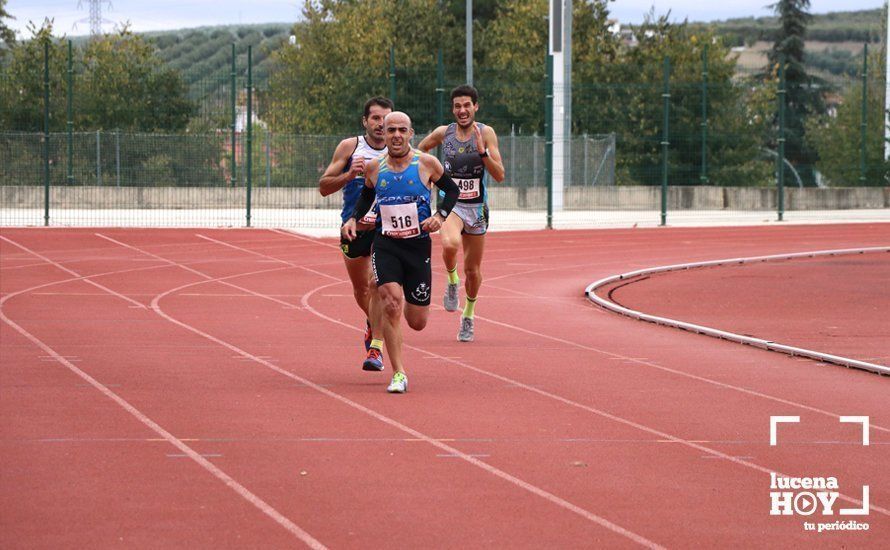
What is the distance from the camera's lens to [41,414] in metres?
8.74

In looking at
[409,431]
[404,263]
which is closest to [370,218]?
[404,263]

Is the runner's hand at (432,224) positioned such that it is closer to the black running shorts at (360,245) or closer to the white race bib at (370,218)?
the white race bib at (370,218)

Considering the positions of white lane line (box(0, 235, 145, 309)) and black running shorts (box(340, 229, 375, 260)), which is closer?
black running shorts (box(340, 229, 375, 260))

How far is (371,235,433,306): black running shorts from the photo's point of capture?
973 centimetres

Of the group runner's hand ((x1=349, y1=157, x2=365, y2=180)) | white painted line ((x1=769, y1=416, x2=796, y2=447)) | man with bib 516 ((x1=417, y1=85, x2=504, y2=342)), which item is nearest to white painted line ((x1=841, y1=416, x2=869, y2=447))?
white painted line ((x1=769, y1=416, x2=796, y2=447))

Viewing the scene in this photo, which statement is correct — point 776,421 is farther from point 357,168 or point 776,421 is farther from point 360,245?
point 360,245

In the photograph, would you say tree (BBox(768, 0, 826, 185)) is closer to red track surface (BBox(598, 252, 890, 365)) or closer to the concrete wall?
the concrete wall

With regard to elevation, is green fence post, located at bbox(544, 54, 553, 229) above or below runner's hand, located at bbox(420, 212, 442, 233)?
above

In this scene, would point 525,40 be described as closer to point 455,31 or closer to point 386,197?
point 455,31

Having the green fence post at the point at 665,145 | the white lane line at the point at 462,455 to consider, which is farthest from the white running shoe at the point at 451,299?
the green fence post at the point at 665,145

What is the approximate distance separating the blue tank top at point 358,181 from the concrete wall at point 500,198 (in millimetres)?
20604

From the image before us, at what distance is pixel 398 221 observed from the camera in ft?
31.8

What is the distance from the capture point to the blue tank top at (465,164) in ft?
41.5

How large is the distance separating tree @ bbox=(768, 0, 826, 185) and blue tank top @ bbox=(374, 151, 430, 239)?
159 ft
